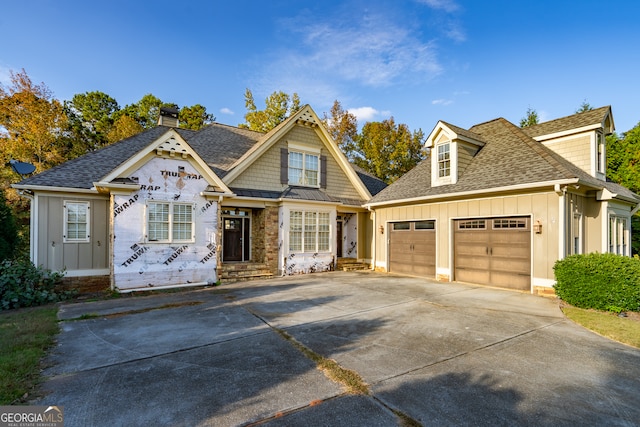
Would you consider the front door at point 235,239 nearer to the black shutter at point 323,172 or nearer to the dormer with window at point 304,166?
the dormer with window at point 304,166

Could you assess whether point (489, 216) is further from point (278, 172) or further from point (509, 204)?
point (278, 172)

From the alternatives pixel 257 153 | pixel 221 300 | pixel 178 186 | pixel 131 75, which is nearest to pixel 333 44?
pixel 257 153

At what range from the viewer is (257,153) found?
13086 millimetres

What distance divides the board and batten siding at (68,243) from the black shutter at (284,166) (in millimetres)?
6870

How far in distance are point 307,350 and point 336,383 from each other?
1.16 m

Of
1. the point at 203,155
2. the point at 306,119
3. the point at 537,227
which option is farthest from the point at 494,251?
the point at 203,155

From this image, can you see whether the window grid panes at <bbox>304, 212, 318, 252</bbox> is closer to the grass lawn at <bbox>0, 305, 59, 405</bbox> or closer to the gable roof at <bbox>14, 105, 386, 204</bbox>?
the gable roof at <bbox>14, 105, 386, 204</bbox>

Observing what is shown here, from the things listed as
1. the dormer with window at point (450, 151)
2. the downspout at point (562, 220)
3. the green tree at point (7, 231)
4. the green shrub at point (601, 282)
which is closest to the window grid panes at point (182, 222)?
→ the green tree at point (7, 231)

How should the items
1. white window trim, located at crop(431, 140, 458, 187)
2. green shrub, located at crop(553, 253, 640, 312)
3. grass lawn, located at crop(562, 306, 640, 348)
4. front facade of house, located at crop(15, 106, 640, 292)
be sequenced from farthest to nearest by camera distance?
white window trim, located at crop(431, 140, 458, 187) < front facade of house, located at crop(15, 106, 640, 292) < green shrub, located at crop(553, 253, 640, 312) < grass lawn, located at crop(562, 306, 640, 348)

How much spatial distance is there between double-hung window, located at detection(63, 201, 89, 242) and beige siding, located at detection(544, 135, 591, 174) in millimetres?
17262

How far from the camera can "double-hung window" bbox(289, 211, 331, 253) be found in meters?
13.3

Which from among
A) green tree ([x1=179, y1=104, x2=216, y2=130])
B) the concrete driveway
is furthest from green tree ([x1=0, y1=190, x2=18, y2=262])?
green tree ([x1=179, y1=104, x2=216, y2=130])

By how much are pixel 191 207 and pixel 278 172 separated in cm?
443

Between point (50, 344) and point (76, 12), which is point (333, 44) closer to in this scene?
point (76, 12)
